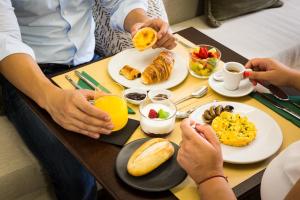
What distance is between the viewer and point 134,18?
1.55 m

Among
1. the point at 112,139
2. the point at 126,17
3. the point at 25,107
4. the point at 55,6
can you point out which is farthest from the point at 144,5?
the point at 112,139

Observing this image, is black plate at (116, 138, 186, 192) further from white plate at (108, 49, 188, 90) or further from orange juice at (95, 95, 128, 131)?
white plate at (108, 49, 188, 90)

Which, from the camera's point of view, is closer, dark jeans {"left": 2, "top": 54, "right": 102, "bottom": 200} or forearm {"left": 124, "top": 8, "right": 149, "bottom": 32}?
dark jeans {"left": 2, "top": 54, "right": 102, "bottom": 200}

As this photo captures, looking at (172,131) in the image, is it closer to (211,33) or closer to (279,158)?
(279,158)

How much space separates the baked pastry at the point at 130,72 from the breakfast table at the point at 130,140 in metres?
0.05

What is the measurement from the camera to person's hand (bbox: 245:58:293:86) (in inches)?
47.2

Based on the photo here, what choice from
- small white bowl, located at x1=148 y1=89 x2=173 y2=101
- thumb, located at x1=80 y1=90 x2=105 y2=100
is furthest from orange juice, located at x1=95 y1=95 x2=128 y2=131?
small white bowl, located at x1=148 y1=89 x2=173 y2=101

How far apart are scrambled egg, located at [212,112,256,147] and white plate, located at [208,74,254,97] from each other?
0.13m

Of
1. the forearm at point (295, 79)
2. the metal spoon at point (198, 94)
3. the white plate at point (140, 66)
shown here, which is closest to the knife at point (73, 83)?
the white plate at point (140, 66)

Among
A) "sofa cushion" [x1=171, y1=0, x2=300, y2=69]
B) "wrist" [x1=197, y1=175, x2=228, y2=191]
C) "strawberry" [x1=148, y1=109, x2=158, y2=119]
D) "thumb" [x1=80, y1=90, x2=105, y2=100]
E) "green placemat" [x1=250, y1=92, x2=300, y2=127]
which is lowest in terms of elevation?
"sofa cushion" [x1=171, y1=0, x2=300, y2=69]

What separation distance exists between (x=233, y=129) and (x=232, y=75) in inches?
9.0

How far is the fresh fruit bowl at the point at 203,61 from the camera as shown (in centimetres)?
129

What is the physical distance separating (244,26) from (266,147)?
1.59 meters

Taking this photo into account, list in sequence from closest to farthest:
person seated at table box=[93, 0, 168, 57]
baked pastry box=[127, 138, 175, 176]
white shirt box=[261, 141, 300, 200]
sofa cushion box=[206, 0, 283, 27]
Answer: white shirt box=[261, 141, 300, 200], baked pastry box=[127, 138, 175, 176], person seated at table box=[93, 0, 168, 57], sofa cushion box=[206, 0, 283, 27]
